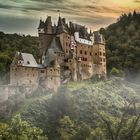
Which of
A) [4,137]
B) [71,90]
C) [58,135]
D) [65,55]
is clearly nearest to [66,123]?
[58,135]

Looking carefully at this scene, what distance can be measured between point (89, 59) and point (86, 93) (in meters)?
3.13

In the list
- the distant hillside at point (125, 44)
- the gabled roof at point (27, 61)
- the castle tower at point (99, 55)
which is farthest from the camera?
the distant hillside at point (125, 44)

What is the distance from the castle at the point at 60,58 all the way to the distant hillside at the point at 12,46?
4.02 meters

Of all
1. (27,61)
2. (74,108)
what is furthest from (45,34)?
(74,108)

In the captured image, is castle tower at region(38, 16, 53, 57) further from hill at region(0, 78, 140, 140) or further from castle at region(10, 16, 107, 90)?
hill at region(0, 78, 140, 140)

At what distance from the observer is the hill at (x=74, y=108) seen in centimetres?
2370

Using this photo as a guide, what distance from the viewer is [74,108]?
25750 mm

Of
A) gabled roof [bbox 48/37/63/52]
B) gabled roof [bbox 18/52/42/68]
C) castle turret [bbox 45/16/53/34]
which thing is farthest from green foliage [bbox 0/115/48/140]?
castle turret [bbox 45/16/53/34]

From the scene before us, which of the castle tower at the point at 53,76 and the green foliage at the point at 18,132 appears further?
the castle tower at the point at 53,76

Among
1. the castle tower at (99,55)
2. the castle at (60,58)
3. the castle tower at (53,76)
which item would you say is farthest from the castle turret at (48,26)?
the castle tower at (99,55)

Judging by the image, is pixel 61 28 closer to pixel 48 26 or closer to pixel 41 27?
Answer: pixel 48 26

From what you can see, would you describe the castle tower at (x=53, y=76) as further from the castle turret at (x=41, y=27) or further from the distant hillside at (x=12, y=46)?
the distant hillside at (x=12, y=46)

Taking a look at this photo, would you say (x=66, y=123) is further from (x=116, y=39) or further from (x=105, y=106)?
(x=116, y=39)

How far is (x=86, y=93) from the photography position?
26609 mm
